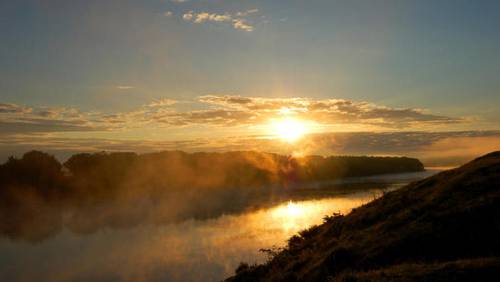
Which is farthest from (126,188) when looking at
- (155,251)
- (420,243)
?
(420,243)

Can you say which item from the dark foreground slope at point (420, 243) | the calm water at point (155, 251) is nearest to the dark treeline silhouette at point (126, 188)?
the calm water at point (155, 251)

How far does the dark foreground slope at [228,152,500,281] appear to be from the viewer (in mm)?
15258

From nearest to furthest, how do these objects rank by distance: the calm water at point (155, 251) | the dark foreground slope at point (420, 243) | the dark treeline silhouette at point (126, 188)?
the dark foreground slope at point (420, 243)
the calm water at point (155, 251)
the dark treeline silhouette at point (126, 188)

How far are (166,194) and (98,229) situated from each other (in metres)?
50.8

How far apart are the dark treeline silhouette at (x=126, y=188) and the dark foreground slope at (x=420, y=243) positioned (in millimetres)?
38901

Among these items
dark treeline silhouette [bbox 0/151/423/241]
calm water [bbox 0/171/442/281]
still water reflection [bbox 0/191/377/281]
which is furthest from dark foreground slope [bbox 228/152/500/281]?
dark treeline silhouette [bbox 0/151/423/241]

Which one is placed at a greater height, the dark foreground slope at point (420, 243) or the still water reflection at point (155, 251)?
the dark foreground slope at point (420, 243)

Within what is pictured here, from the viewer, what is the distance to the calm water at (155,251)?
32500 millimetres

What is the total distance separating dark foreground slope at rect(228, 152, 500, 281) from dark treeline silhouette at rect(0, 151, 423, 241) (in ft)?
128

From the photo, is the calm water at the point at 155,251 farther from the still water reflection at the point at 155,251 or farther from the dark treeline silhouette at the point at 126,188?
the dark treeline silhouette at the point at 126,188

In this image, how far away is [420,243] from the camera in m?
19.1

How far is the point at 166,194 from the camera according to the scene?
10688cm

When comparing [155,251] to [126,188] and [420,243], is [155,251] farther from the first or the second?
[126,188]

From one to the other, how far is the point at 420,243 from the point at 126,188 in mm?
98921
